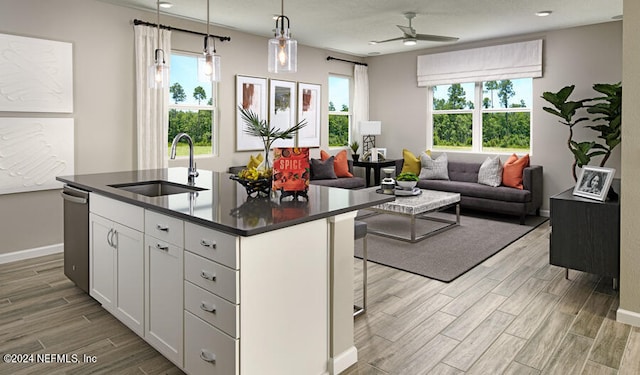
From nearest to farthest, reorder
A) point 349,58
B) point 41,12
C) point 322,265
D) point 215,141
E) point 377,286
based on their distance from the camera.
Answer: point 322,265 → point 377,286 → point 41,12 → point 215,141 → point 349,58

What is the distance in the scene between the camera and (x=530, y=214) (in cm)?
616

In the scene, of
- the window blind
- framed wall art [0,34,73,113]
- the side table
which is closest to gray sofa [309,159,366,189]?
the side table

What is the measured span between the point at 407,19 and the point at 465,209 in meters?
2.88

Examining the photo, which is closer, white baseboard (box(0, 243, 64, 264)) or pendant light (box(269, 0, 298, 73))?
pendant light (box(269, 0, 298, 73))

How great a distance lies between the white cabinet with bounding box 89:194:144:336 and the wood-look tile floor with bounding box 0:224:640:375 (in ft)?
0.55

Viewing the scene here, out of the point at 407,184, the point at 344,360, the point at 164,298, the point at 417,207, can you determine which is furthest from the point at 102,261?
the point at 407,184

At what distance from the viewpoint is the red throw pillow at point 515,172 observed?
6.11 meters

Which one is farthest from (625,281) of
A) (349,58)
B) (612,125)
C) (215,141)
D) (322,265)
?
(349,58)

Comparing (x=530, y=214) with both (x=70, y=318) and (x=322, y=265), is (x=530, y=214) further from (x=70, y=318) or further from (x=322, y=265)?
(x=70, y=318)

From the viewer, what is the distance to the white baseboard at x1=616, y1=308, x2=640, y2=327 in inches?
113

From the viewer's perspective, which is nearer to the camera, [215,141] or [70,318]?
[70,318]

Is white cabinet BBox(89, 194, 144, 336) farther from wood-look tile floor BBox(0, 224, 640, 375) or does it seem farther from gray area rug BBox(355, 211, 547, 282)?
gray area rug BBox(355, 211, 547, 282)

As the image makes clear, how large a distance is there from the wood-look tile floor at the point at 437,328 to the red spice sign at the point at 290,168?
1035mm

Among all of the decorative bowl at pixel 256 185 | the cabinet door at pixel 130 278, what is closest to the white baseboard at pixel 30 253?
the cabinet door at pixel 130 278
